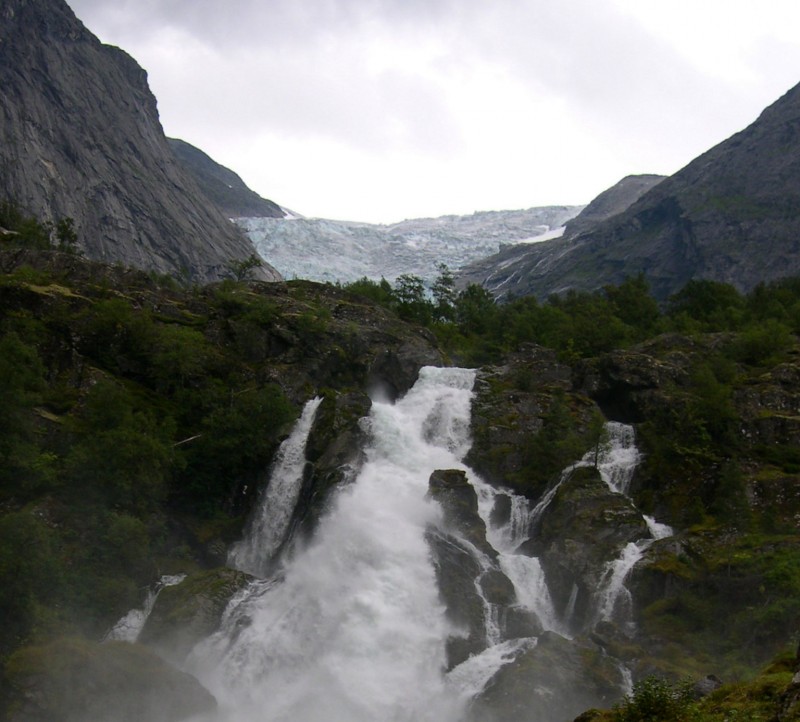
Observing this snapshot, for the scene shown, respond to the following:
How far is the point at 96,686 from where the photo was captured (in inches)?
1189

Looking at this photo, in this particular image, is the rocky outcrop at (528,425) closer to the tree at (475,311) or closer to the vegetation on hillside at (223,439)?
the vegetation on hillside at (223,439)

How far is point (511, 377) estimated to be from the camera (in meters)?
61.1

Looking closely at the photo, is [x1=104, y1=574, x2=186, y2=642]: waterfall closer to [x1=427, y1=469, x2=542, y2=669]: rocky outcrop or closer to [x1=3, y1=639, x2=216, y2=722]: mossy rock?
[x1=3, y1=639, x2=216, y2=722]: mossy rock

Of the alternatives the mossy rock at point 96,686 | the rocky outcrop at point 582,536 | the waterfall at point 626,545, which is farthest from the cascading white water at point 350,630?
the waterfall at point 626,545

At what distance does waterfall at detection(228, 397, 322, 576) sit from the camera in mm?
45881

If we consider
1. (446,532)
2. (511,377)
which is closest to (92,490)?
(446,532)

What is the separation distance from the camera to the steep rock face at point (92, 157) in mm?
127238

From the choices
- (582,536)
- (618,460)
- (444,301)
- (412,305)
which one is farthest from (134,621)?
(444,301)

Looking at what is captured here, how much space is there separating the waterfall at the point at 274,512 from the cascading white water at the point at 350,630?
12.6 feet

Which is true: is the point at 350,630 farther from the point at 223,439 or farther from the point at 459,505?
the point at 223,439

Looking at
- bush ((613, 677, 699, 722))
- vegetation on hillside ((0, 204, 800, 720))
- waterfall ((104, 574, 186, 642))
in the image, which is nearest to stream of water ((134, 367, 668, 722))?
vegetation on hillside ((0, 204, 800, 720))

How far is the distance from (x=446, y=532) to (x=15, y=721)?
2156 cm

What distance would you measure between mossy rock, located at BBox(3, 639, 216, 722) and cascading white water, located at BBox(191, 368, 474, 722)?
250 cm

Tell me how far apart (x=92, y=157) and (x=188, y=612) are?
12231cm
